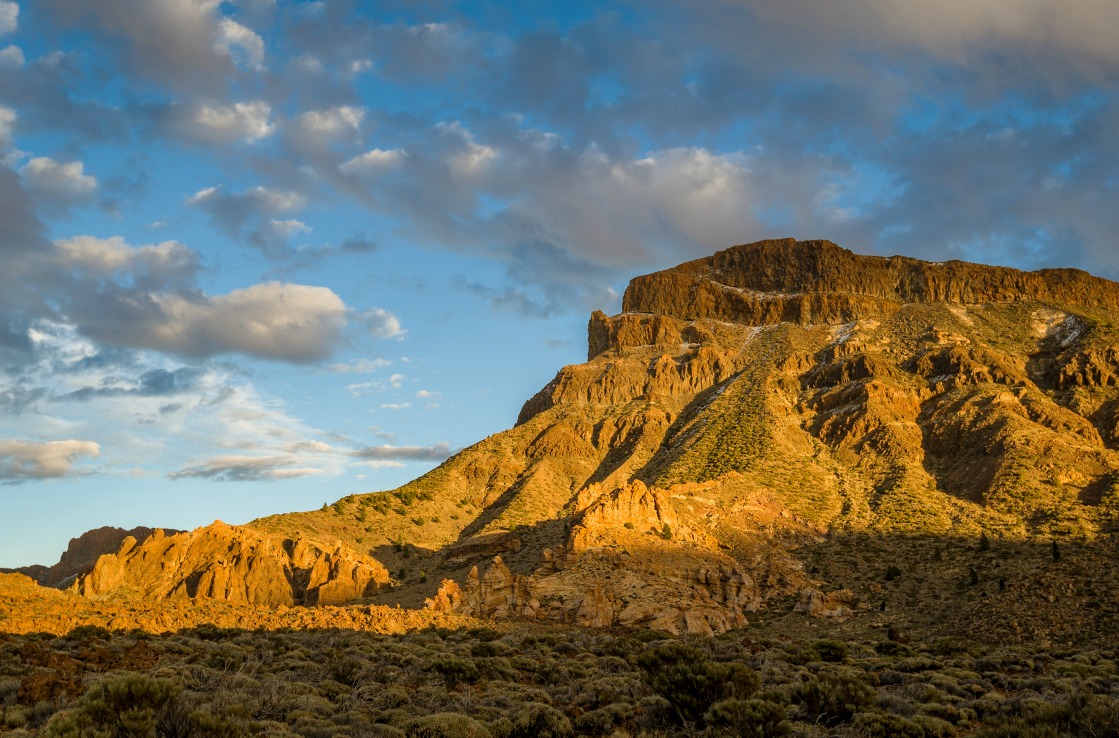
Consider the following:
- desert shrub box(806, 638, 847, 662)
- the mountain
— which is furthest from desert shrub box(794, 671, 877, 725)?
the mountain

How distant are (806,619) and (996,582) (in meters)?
13.8

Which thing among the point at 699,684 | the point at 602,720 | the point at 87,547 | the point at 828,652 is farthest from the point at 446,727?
the point at 87,547

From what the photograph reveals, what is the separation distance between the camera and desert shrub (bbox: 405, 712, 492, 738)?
15172 millimetres

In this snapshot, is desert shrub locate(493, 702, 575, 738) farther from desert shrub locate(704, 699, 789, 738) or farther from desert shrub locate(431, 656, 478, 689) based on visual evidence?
desert shrub locate(431, 656, 478, 689)

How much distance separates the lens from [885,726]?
1647cm

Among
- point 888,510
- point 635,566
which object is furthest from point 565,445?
point 635,566

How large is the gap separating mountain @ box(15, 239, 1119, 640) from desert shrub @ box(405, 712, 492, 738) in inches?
1079

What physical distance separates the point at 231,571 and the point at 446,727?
44.2 meters

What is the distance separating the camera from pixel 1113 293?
124 metres

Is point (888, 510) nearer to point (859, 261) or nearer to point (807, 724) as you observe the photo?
point (807, 724)

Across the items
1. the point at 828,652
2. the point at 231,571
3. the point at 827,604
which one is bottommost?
the point at 827,604

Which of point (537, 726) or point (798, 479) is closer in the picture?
point (537, 726)

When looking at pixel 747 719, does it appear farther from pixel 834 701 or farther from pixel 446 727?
pixel 446 727

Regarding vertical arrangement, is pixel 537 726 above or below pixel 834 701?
above
